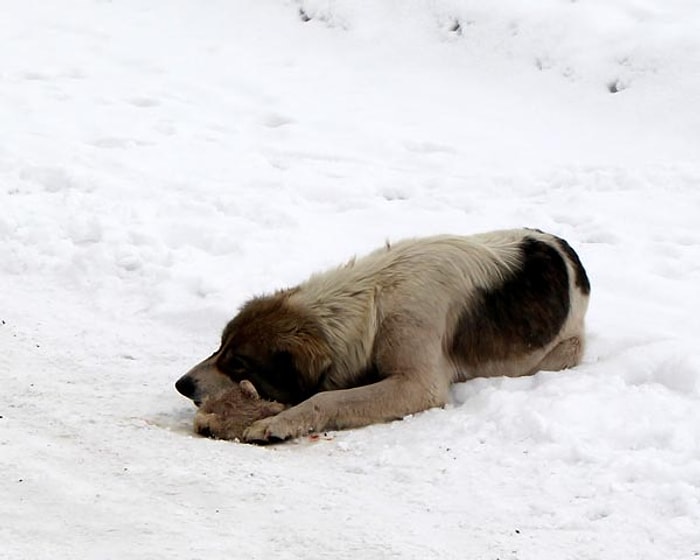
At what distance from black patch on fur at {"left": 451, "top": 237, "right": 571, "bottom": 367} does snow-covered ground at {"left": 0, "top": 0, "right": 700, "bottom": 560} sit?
10.3 inches

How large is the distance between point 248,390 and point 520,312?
1.70 metres

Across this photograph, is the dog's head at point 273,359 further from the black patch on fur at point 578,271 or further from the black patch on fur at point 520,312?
the black patch on fur at point 578,271

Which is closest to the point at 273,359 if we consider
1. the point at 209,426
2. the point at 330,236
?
the point at 209,426

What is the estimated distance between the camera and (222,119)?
11586 millimetres

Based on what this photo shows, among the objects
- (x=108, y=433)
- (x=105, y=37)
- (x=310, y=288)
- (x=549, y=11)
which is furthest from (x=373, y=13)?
(x=108, y=433)

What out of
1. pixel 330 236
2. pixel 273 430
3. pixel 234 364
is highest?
pixel 234 364

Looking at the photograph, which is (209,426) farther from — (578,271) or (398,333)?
(578,271)

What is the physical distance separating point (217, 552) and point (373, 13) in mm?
10993

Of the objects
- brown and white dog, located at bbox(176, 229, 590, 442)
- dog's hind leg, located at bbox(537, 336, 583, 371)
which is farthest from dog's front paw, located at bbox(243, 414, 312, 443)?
dog's hind leg, located at bbox(537, 336, 583, 371)

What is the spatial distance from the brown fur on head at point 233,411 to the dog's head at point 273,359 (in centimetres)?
10

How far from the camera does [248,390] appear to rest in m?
5.91

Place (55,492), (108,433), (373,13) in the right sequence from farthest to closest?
(373,13) → (108,433) → (55,492)

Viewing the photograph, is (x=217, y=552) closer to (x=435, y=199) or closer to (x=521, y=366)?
(x=521, y=366)

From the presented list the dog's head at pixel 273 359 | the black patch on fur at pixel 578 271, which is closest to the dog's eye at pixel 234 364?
the dog's head at pixel 273 359
